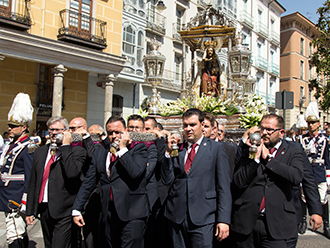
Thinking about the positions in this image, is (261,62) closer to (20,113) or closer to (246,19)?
(246,19)

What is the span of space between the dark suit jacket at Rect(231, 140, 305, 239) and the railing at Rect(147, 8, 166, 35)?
17.7 m

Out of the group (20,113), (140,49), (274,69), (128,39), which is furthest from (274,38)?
(20,113)

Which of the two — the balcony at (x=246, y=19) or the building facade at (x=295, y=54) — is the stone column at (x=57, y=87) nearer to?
the balcony at (x=246, y=19)

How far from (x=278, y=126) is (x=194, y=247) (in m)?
1.57

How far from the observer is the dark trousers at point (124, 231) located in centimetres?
343

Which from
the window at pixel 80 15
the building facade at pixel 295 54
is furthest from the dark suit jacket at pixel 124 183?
the building facade at pixel 295 54

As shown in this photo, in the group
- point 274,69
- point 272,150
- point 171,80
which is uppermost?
point 274,69

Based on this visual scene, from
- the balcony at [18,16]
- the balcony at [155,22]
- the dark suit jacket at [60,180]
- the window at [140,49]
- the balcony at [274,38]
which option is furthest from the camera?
the balcony at [274,38]

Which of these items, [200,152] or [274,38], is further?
[274,38]

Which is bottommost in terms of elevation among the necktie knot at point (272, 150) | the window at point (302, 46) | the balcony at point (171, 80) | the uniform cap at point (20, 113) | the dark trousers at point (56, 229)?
the dark trousers at point (56, 229)

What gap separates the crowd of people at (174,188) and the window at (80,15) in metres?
11.4

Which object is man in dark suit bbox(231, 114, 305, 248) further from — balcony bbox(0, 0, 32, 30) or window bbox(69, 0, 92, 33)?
window bbox(69, 0, 92, 33)

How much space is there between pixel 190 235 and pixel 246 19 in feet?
94.0

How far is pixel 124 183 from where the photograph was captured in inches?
138
